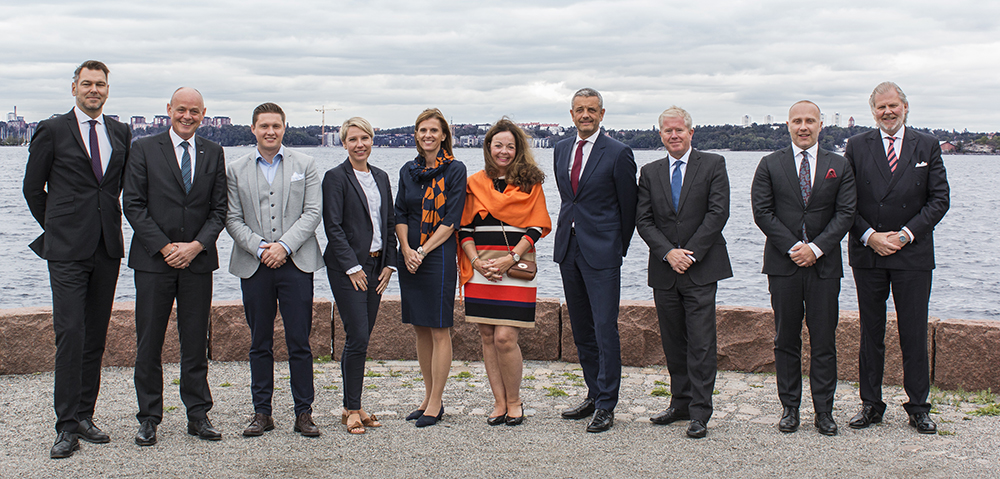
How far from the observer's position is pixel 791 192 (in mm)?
5086

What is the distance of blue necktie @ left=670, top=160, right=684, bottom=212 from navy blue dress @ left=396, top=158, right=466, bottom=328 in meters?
1.38

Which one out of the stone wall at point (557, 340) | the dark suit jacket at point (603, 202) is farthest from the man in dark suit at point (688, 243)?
the stone wall at point (557, 340)

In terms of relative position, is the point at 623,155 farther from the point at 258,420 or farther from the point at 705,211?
the point at 258,420

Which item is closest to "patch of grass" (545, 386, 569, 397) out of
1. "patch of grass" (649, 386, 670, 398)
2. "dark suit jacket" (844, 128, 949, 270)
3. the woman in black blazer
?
"patch of grass" (649, 386, 670, 398)

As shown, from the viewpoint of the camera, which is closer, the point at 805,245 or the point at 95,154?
the point at 95,154

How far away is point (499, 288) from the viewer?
17.0ft

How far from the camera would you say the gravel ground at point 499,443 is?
4.30m

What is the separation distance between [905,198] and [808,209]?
628 mm

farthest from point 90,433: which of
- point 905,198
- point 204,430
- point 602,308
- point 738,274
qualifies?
point 738,274

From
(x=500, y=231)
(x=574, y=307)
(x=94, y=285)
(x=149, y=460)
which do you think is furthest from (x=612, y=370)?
(x=94, y=285)

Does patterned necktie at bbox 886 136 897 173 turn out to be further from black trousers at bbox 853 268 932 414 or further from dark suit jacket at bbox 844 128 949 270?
black trousers at bbox 853 268 932 414

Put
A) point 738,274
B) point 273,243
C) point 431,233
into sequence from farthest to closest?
point 738,274 → point 431,233 → point 273,243

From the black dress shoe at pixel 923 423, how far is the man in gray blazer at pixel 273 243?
386 cm

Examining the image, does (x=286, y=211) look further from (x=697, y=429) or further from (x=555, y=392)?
(x=697, y=429)
